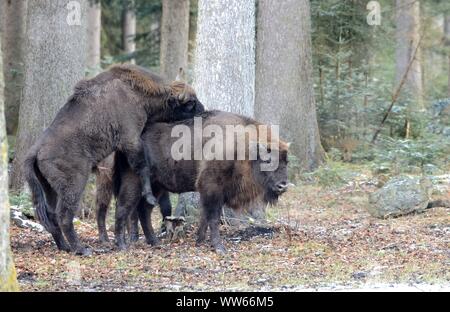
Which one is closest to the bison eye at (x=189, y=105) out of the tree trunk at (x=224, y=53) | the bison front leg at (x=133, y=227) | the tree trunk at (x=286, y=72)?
the tree trunk at (x=224, y=53)

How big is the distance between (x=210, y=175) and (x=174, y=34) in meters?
11.2

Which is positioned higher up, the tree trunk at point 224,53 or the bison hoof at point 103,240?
the tree trunk at point 224,53

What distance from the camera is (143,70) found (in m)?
12.2

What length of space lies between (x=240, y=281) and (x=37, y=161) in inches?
137

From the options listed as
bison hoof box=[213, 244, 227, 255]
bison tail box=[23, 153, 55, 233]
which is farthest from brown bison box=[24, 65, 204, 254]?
bison hoof box=[213, 244, 227, 255]

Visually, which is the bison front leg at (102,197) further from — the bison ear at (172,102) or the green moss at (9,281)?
the green moss at (9,281)

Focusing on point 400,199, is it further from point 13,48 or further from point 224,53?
point 13,48

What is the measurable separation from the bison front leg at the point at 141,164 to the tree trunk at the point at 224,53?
1732 millimetres

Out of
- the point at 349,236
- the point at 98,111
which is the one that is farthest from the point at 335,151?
the point at 98,111

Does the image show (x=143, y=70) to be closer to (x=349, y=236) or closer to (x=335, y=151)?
(x=349, y=236)

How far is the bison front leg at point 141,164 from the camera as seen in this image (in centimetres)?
1152

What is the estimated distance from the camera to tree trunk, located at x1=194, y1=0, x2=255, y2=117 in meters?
12.8

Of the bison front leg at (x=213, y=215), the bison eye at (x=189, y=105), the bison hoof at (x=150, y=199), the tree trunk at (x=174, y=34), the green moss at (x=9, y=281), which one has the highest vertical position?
the tree trunk at (x=174, y=34)

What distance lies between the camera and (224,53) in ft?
42.0
